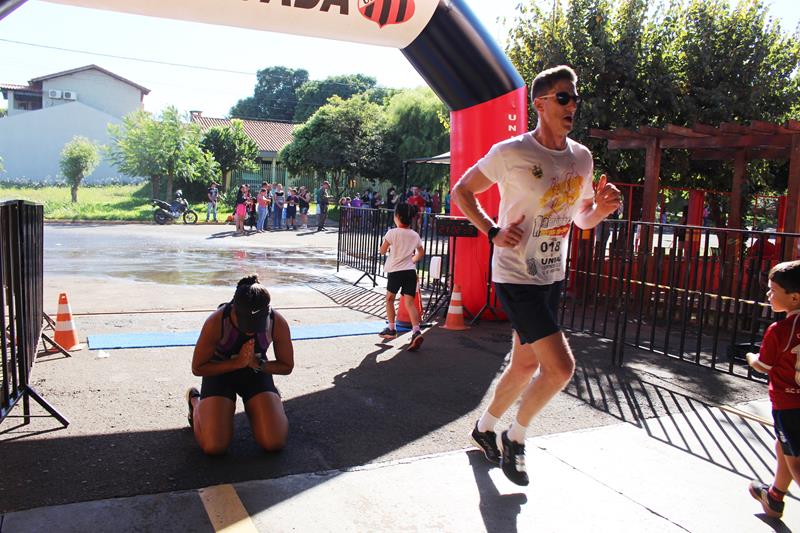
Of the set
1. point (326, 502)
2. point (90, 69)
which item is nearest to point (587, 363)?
point (326, 502)

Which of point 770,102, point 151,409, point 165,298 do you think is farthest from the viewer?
point 770,102

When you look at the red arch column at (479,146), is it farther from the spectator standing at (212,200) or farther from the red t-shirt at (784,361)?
the spectator standing at (212,200)

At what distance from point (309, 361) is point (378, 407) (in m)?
1.48

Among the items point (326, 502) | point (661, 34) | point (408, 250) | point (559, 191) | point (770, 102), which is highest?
point (661, 34)

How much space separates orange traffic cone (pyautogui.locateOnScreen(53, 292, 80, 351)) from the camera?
20.5 ft

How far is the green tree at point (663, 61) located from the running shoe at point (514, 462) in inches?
368

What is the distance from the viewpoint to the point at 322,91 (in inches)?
3145

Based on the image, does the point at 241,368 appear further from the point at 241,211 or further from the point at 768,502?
the point at 241,211

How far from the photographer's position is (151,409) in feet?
15.2

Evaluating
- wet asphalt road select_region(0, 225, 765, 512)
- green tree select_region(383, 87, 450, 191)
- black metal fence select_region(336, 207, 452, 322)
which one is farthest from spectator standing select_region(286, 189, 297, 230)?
wet asphalt road select_region(0, 225, 765, 512)

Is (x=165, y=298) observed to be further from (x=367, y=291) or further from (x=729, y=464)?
(x=729, y=464)

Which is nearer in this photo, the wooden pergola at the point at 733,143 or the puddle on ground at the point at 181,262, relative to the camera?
the wooden pergola at the point at 733,143

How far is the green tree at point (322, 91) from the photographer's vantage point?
261ft

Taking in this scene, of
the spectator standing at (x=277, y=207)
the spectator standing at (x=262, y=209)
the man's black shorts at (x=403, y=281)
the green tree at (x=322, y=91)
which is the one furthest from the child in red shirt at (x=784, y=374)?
the green tree at (x=322, y=91)
